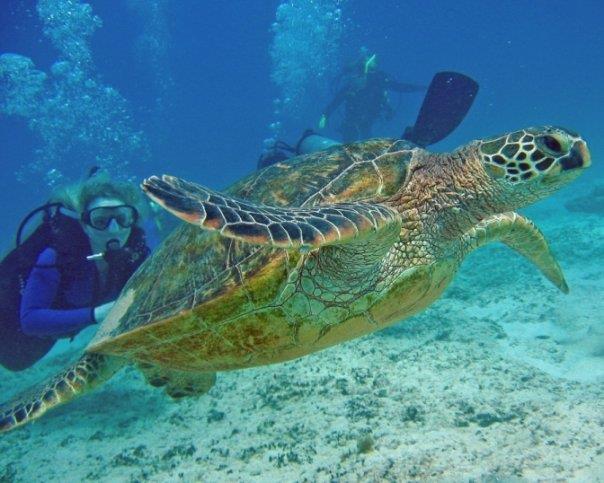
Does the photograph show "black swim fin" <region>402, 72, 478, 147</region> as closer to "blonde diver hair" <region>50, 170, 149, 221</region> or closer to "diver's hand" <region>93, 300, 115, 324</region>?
"blonde diver hair" <region>50, 170, 149, 221</region>

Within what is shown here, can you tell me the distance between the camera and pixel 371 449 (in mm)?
2625

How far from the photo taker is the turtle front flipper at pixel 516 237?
2.72 metres

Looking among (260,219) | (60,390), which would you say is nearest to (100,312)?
(60,390)

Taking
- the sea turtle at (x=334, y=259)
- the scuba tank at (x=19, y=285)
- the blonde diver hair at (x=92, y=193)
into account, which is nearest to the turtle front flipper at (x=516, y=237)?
the sea turtle at (x=334, y=259)

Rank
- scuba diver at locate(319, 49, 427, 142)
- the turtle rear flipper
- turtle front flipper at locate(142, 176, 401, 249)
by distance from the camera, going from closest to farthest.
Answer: turtle front flipper at locate(142, 176, 401, 249), the turtle rear flipper, scuba diver at locate(319, 49, 427, 142)

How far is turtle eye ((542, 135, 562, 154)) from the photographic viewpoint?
2.17 metres

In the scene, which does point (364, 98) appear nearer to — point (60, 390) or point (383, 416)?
point (383, 416)

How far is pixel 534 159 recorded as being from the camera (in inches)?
87.2

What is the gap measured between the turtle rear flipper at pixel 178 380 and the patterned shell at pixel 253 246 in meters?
0.53

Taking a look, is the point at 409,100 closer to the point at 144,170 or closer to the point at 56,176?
the point at 144,170

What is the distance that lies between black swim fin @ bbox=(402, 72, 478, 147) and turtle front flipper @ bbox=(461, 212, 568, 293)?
14.1 ft

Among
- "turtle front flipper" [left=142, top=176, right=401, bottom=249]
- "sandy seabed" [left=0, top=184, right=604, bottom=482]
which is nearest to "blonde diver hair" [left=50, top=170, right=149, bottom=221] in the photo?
"sandy seabed" [left=0, top=184, right=604, bottom=482]

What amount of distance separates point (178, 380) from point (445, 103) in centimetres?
643

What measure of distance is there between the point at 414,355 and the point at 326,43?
60097 mm
